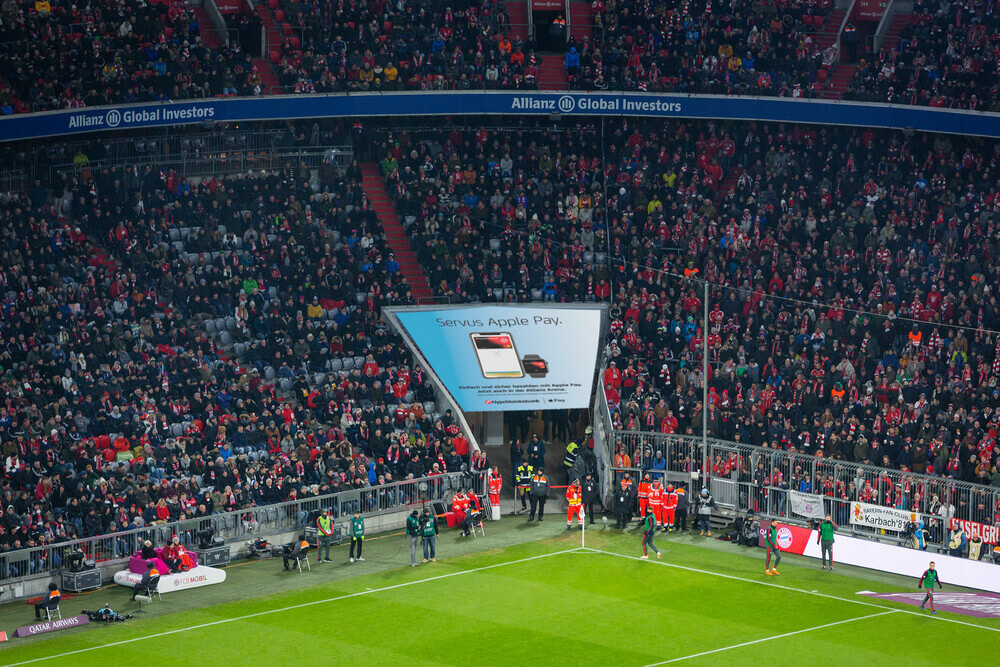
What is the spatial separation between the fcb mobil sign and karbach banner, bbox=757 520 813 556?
3.98 feet

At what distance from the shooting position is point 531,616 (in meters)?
29.9

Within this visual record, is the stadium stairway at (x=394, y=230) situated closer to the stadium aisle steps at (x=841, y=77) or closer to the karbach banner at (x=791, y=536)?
the karbach banner at (x=791, y=536)

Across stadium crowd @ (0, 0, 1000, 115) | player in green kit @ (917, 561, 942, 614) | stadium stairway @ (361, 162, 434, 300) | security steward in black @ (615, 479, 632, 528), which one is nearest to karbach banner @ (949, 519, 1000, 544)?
player in green kit @ (917, 561, 942, 614)

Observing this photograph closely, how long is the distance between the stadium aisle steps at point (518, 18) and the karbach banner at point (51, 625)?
1059 inches

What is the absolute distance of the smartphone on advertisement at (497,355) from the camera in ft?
135

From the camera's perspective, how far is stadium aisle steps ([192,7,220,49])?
158ft

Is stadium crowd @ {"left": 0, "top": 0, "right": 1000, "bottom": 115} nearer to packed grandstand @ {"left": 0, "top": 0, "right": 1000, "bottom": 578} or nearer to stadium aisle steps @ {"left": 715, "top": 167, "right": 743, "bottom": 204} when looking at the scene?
packed grandstand @ {"left": 0, "top": 0, "right": 1000, "bottom": 578}

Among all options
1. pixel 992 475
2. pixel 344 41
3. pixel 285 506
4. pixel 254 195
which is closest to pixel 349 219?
pixel 254 195

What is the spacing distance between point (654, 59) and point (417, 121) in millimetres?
8171

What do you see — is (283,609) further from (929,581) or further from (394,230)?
(394,230)

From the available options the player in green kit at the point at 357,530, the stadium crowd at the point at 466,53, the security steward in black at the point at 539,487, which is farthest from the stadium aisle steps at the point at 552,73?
the player in green kit at the point at 357,530

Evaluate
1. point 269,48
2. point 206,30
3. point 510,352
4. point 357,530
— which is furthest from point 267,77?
point 357,530

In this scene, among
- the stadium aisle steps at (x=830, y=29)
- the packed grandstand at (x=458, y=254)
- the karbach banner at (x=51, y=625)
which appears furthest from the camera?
the stadium aisle steps at (x=830, y=29)

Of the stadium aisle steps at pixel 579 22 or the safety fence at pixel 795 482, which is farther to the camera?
the stadium aisle steps at pixel 579 22
